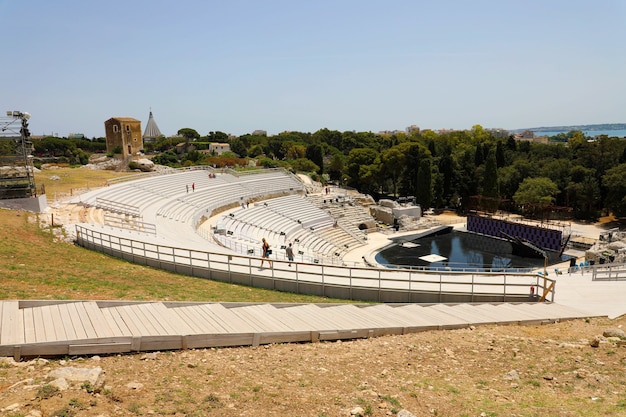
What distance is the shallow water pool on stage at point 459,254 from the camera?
3603cm

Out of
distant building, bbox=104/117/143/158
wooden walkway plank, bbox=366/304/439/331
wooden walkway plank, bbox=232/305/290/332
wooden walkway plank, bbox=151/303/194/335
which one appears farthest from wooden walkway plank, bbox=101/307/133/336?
distant building, bbox=104/117/143/158

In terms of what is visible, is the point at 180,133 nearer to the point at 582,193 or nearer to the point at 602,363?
the point at 582,193

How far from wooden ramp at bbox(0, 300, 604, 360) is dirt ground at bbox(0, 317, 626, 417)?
0.24 m

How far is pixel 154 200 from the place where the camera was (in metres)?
34.1

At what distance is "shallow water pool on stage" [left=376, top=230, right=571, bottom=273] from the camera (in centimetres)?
3603

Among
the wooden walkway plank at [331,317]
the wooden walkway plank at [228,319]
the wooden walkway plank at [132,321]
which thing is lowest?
the wooden walkway plank at [331,317]

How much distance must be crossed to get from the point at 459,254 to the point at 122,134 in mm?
42662

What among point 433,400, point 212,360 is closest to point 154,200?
point 212,360

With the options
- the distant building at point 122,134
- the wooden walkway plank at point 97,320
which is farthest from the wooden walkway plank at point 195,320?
the distant building at point 122,134

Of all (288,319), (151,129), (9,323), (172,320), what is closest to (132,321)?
(172,320)

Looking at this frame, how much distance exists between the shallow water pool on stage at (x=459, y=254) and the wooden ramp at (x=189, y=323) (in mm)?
23244

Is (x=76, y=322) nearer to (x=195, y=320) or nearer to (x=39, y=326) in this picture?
(x=39, y=326)

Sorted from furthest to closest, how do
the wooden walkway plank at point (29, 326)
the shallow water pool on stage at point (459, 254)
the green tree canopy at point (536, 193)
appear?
the green tree canopy at point (536, 193), the shallow water pool on stage at point (459, 254), the wooden walkway plank at point (29, 326)

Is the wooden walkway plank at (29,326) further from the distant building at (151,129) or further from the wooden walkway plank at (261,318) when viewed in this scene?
the distant building at (151,129)
